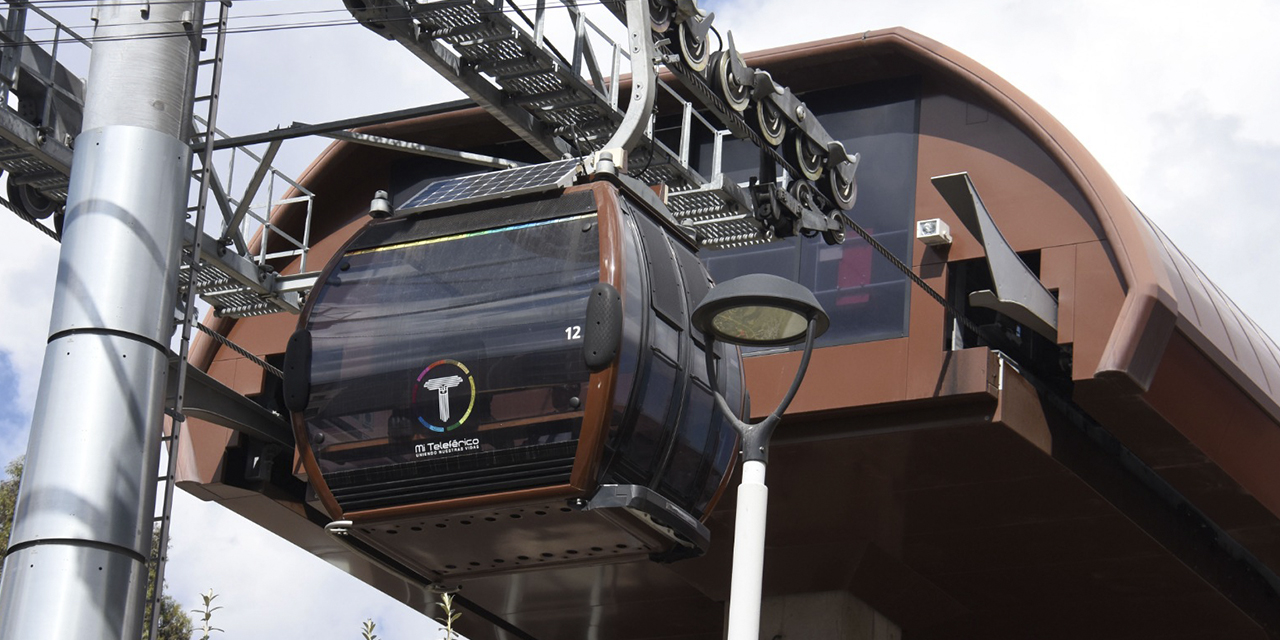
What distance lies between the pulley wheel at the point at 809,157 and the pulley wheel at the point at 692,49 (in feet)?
4.50

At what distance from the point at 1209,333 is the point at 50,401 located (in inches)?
433

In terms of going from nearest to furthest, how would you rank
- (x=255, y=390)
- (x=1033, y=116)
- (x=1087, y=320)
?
(x=1087, y=320), (x=1033, y=116), (x=255, y=390)

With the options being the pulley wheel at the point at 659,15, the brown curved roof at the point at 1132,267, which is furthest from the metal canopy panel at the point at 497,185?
the brown curved roof at the point at 1132,267

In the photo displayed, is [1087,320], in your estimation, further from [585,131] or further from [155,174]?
[155,174]

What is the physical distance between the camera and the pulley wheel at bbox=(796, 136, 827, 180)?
1344 centimetres

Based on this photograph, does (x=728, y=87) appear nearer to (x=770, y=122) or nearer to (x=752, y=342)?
(x=770, y=122)

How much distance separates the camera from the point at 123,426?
852 cm

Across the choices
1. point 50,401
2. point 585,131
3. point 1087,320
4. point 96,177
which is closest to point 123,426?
point 50,401

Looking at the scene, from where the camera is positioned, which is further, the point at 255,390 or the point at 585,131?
the point at 255,390

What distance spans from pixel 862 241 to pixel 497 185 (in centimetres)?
652

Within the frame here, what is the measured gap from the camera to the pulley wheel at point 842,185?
13883 mm

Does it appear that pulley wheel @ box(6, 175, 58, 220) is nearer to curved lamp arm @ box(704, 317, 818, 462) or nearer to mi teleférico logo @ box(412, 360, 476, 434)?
mi teleférico logo @ box(412, 360, 476, 434)

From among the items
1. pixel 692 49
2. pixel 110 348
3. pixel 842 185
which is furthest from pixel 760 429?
pixel 842 185

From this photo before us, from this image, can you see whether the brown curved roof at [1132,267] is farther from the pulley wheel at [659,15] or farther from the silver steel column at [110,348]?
the silver steel column at [110,348]
